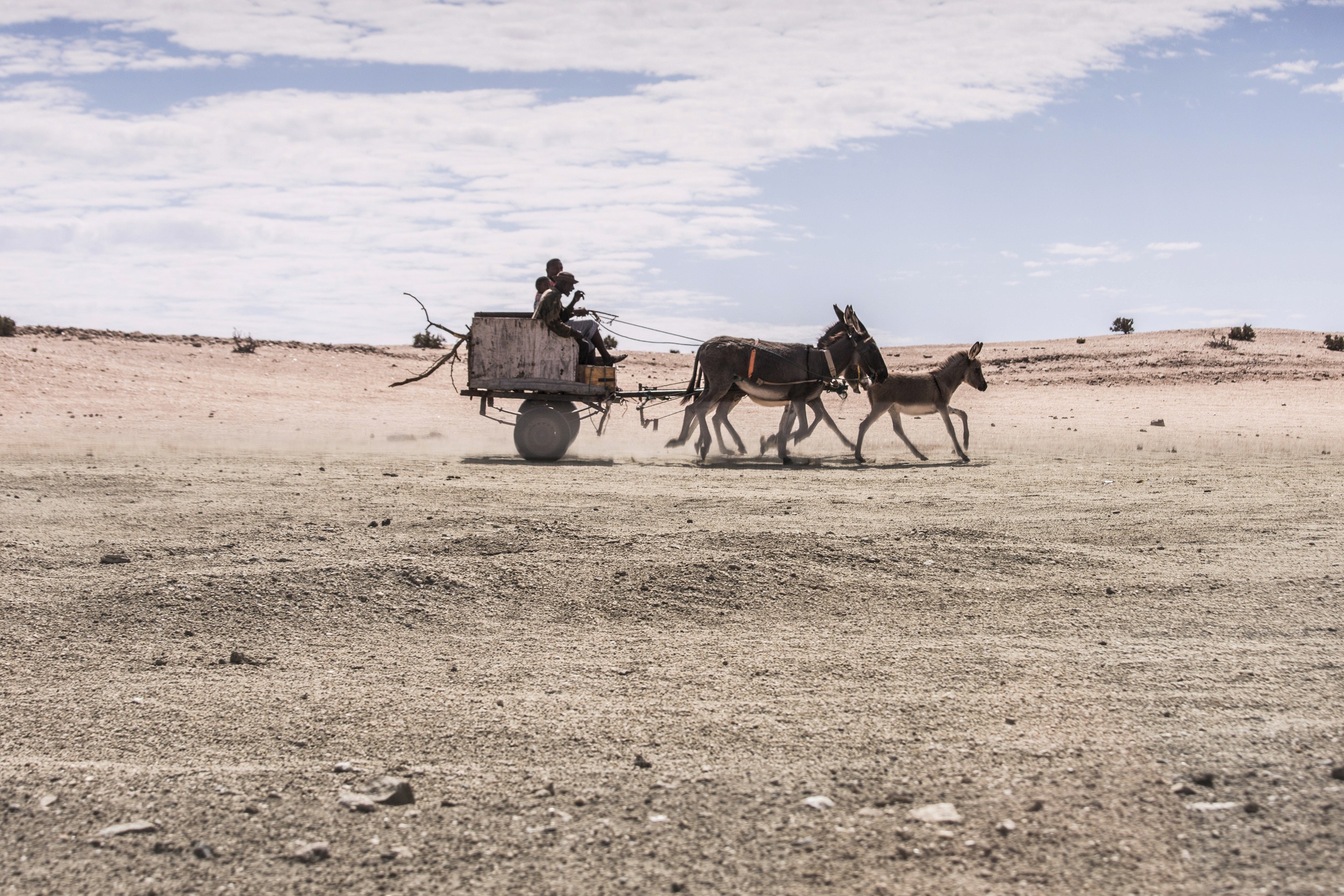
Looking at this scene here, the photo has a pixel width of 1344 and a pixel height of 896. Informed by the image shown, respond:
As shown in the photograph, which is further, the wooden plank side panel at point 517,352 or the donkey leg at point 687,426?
the donkey leg at point 687,426

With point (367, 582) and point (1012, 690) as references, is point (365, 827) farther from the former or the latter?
point (367, 582)

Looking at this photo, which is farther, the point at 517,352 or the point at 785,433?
the point at 785,433

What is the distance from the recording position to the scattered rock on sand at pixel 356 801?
4152mm

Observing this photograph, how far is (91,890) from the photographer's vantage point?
359cm

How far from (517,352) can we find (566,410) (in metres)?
1.38

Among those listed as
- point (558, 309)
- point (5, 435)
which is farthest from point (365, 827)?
point (5, 435)

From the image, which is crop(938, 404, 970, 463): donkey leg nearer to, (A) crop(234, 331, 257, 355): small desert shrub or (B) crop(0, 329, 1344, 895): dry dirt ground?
(B) crop(0, 329, 1344, 895): dry dirt ground

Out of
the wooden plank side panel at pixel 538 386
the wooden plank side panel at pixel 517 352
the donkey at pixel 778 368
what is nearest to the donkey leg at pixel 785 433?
the donkey at pixel 778 368

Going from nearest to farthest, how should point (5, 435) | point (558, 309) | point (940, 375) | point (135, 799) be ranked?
point (135, 799) → point (558, 309) → point (940, 375) → point (5, 435)

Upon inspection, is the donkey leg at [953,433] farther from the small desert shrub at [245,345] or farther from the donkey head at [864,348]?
the small desert shrub at [245,345]

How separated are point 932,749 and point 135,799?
3104mm

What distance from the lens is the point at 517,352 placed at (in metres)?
17.0

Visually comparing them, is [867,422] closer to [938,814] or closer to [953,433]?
[953,433]

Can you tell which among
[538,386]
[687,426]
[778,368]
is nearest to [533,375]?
[538,386]
